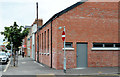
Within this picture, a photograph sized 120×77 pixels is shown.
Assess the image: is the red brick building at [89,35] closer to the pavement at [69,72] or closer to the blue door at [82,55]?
the blue door at [82,55]

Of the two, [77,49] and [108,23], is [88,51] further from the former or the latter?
[108,23]

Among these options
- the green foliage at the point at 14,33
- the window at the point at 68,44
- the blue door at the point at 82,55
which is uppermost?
the green foliage at the point at 14,33

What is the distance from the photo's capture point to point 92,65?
18.4 meters

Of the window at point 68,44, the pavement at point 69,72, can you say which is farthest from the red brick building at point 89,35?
the pavement at point 69,72

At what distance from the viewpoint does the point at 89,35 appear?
1852 centimetres

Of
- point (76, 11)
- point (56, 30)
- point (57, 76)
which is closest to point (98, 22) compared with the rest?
point (76, 11)

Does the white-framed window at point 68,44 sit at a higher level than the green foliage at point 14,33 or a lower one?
lower

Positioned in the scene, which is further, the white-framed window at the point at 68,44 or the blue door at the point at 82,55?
the blue door at the point at 82,55

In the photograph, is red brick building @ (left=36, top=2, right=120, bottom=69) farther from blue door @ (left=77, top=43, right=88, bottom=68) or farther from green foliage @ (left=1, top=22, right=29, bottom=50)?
green foliage @ (left=1, top=22, right=29, bottom=50)

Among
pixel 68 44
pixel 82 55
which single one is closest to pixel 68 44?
pixel 68 44

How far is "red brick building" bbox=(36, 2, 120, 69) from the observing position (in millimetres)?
18078

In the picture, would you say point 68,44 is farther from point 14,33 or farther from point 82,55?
point 14,33

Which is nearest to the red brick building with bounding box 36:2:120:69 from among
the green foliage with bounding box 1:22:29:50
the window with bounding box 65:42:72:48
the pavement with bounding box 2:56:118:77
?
the window with bounding box 65:42:72:48

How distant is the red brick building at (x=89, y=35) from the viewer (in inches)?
712
